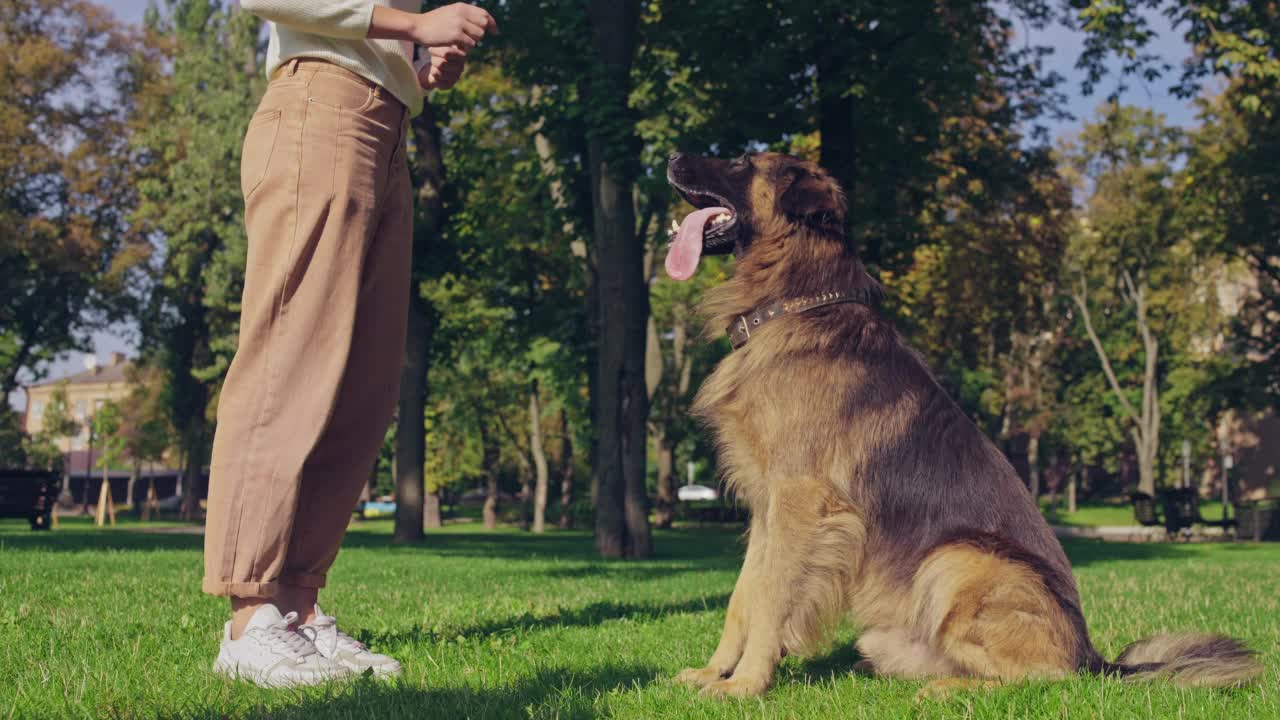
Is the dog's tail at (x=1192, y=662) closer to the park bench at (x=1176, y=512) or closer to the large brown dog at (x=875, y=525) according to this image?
the large brown dog at (x=875, y=525)

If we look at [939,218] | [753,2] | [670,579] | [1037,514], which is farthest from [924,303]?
[1037,514]

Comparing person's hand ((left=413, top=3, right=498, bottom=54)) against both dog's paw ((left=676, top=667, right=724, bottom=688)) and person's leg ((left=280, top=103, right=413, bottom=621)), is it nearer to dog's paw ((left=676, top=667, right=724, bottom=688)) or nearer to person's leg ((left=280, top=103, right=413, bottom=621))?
person's leg ((left=280, top=103, right=413, bottom=621))

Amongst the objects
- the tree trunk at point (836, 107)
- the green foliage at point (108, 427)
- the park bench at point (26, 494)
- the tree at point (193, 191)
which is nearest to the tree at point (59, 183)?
the tree at point (193, 191)

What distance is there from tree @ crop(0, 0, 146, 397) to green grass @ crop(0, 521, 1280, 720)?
2346 cm

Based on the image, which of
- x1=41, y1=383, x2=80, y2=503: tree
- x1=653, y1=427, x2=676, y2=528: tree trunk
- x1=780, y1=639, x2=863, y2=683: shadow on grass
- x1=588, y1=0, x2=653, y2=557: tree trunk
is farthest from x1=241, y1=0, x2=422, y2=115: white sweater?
x1=41, y1=383, x2=80, y2=503: tree

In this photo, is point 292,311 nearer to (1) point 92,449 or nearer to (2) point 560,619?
(2) point 560,619

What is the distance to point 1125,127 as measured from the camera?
112 feet

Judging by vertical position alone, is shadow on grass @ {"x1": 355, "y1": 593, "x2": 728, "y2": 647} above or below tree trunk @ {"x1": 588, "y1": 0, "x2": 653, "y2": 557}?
below

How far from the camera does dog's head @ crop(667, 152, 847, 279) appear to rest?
4.66 meters

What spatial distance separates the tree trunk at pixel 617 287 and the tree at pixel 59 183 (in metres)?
20.3

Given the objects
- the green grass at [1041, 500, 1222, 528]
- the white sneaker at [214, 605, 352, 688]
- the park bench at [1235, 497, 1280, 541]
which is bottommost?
the green grass at [1041, 500, 1222, 528]

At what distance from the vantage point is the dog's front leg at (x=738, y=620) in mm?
4191

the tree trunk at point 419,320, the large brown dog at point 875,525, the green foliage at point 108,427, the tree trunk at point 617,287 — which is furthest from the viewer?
the green foliage at point 108,427

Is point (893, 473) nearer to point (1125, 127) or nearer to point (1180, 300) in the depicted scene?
point (1125, 127)
